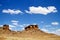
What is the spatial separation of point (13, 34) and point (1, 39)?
6.97 meters

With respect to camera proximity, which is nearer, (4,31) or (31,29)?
(4,31)

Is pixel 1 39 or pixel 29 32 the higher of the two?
pixel 29 32

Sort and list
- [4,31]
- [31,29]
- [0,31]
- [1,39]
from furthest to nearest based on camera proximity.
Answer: [31,29], [4,31], [0,31], [1,39]

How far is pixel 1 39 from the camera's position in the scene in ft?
54.5

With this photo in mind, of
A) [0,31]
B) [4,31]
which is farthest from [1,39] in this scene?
[4,31]

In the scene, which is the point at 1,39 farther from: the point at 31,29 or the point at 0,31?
the point at 31,29

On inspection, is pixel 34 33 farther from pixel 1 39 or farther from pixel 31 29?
pixel 1 39

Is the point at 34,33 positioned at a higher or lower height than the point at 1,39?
higher

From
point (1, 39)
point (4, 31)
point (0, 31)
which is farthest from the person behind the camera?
point (4, 31)

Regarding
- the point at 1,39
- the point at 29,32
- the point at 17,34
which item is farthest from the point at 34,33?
the point at 1,39

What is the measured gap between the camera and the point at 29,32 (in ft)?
85.7

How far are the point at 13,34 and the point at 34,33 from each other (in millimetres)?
3639

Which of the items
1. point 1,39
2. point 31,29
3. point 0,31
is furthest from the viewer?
point 31,29

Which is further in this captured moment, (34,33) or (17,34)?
(34,33)
